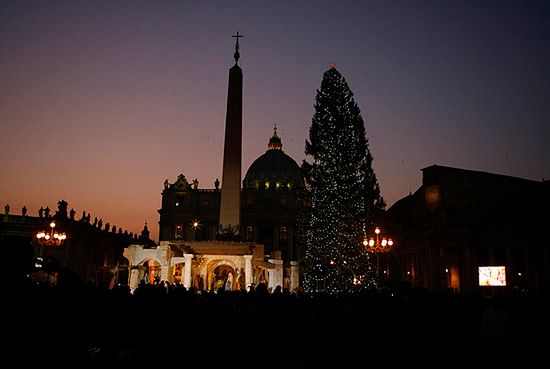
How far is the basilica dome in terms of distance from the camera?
11725 centimetres

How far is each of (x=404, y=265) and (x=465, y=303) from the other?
5963 cm

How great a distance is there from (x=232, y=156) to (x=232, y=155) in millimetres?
69

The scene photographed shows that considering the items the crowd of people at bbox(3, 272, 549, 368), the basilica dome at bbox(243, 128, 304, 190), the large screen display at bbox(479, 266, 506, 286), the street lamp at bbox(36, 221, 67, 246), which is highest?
the basilica dome at bbox(243, 128, 304, 190)

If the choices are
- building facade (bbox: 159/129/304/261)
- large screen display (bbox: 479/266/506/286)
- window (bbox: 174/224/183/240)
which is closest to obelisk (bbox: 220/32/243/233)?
large screen display (bbox: 479/266/506/286)

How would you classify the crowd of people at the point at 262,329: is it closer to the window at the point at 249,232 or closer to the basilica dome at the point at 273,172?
the window at the point at 249,232

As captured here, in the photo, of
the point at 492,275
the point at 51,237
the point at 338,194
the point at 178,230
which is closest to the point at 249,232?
the point at 178,230

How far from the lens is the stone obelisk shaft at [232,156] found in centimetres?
3675

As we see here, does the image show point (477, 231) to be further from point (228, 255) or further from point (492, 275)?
point (228, 255)

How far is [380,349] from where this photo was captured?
45.1ft

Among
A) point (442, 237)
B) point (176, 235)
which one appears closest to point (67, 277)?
point (442, 237)

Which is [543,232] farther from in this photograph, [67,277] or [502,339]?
[67,277]

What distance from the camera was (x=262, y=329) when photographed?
10297mm

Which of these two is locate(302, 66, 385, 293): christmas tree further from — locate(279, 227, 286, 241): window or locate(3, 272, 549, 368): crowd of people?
locate(279, 227, 286, 241): window

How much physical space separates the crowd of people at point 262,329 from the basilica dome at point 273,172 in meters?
95.4
